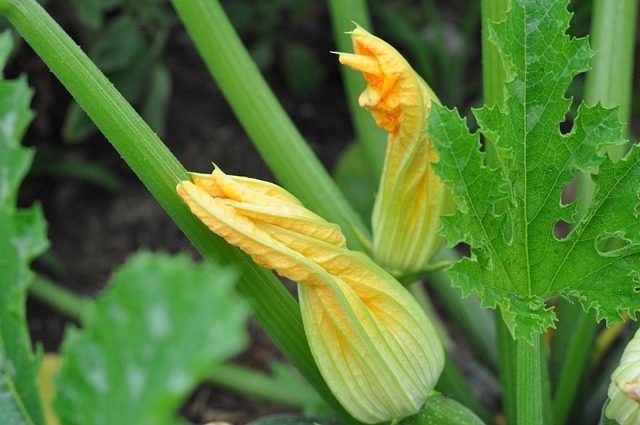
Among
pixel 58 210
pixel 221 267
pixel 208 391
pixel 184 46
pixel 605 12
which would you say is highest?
pixel 605 12

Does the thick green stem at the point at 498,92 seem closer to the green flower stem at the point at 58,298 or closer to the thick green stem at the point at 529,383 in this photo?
the thick green stem at the point at 529,383

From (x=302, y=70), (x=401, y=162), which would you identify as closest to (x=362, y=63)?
(x=401, y=162)

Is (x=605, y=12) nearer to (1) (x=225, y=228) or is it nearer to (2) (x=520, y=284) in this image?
(2) (x=520, y=284)

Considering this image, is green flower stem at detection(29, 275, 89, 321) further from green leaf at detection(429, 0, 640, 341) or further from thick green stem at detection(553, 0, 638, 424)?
green leaf at detection(429, 0, 640, 341)

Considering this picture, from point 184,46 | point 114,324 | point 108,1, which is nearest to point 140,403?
point 114,324

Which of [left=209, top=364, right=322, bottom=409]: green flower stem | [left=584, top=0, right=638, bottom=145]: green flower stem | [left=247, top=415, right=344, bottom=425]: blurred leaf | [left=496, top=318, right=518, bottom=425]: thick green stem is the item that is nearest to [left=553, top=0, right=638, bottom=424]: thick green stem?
[left=584, top=0, right=638, bottom=145]: green flower stem

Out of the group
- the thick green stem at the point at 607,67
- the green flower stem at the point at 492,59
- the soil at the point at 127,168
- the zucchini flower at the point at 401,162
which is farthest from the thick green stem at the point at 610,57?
the soil at the point at 127,168
